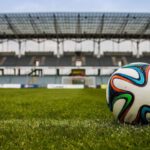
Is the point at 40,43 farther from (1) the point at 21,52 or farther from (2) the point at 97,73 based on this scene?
(2) the point at 97,73

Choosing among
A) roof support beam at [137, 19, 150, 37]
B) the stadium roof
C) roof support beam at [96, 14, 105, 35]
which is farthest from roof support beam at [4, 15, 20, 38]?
roof support beam at [137, 19, 150, 37]

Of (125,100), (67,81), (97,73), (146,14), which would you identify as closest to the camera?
(125,100)

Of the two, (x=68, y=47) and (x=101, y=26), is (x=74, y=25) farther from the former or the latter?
(x=68, y=47)

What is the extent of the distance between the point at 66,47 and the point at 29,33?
9.57 meters

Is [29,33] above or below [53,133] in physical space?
above

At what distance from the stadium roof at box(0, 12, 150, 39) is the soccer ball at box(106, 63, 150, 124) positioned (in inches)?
2389

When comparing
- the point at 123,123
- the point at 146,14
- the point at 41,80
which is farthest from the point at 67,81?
the point at 123,123

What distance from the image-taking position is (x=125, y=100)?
7164 mm

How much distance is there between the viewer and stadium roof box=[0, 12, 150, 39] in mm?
68750

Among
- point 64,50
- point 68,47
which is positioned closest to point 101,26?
point 68,47

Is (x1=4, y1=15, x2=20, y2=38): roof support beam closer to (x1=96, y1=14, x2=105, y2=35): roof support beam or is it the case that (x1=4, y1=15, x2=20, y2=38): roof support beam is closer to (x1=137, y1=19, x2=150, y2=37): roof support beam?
(x1=96, y1=14, x2=105, y2=35): roof support beam

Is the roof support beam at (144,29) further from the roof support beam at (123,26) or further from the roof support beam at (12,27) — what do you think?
the roof support beam at (12,27)

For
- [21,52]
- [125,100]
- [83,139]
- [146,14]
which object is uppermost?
[146,14]

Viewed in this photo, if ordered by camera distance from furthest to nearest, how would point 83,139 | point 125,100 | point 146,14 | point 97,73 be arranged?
point 97,73
point 146,14
point 125,100
point 83,139
